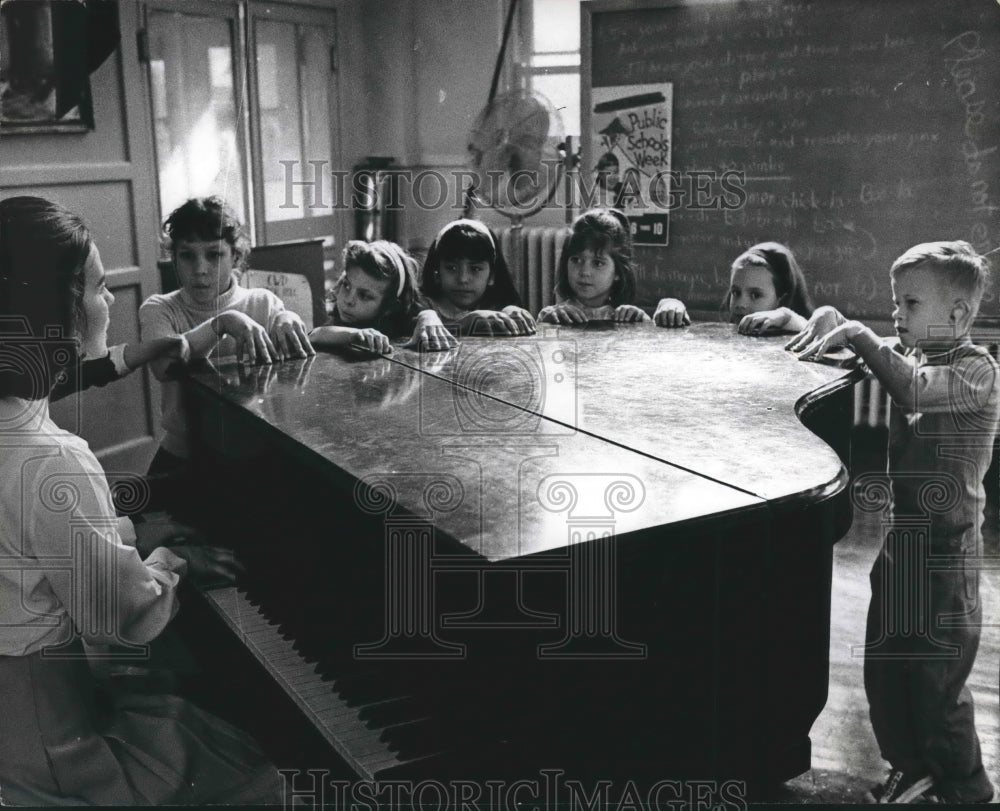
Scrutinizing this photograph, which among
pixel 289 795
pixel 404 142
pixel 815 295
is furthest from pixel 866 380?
pixel 289 795

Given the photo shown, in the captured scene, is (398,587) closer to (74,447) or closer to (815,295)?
(74,447)

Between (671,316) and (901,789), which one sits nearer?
(901,789)

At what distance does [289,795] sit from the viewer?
1.33 metres

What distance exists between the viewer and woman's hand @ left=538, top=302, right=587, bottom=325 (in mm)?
2754

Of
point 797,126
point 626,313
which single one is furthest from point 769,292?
point 797,126

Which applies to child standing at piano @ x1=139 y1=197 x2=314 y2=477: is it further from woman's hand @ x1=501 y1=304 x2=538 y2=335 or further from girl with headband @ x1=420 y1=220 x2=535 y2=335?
woman's hand @ x1=501 y1=304 x2=538 y2=335

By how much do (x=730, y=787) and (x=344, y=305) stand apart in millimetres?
1499

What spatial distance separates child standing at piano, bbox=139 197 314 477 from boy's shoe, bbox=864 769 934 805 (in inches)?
50.0

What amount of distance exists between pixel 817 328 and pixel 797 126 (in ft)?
3.77

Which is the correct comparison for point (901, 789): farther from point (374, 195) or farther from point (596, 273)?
point (596, 273)

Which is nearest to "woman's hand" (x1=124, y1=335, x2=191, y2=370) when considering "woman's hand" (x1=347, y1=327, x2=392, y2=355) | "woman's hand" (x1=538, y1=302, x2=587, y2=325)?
"woman's hand" (x1=347, y1=327, x2=392, y2=355)

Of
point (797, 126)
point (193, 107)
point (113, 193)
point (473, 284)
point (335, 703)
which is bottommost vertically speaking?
point (335, 703)

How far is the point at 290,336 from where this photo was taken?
87.4 inches

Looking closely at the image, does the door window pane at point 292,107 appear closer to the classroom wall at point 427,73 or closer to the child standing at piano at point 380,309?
the classroom wall at point 427,73
